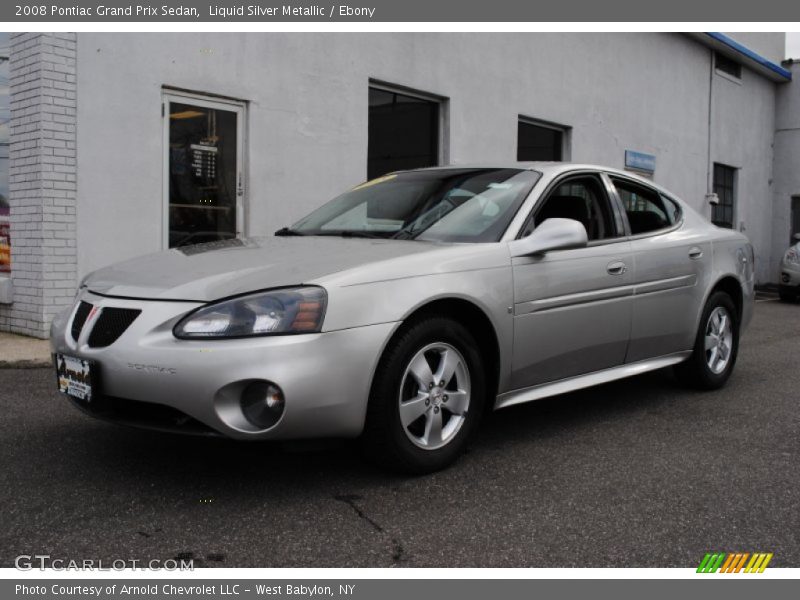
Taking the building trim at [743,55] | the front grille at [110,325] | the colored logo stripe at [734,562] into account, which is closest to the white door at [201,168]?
the front grille at [110,325]

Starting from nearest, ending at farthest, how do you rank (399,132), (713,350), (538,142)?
1. (713,350)
2. (399,132)
3. (538,142)

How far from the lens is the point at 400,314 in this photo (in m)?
3.46

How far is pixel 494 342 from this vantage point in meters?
3.93

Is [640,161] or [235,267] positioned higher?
[640,161]

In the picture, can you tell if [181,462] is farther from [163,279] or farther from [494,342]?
[494,342]

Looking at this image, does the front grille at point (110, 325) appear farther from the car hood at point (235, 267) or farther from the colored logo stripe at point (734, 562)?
the colored logo stripe at point (734, 562)

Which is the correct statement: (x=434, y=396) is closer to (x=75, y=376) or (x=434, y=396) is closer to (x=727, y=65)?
(x=75, y=376)

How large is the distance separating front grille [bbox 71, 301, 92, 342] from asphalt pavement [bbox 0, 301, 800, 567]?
2.01 ft

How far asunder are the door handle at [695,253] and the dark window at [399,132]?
5.05m

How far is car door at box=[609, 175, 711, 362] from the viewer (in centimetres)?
482

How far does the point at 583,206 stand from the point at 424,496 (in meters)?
2.07

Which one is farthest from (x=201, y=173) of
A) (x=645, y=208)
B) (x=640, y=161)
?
(x=640, y=161)

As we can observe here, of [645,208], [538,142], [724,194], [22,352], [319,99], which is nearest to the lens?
[645,208]

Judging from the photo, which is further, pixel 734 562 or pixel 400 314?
pixel 400 314
